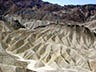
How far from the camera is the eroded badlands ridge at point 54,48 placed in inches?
2699

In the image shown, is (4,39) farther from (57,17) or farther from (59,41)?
(57,17)

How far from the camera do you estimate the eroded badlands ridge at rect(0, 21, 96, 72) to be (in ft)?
225

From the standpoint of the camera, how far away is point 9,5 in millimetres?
192625

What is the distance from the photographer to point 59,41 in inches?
3733

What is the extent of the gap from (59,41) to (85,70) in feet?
99.9

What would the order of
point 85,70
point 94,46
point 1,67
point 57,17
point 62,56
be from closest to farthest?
1. point 1,67
2. point 85,70
3. point 62,56
4. point 94,46
5. point 57,17

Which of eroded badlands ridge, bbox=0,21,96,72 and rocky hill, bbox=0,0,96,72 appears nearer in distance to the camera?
rocky hill, bbox=0,0,96,72

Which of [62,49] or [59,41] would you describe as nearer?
[62,49]

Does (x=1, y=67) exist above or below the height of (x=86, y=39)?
above

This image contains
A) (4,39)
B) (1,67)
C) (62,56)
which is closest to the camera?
(1,67)

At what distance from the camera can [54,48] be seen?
82000 mm

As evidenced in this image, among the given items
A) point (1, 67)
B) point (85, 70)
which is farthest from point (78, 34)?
point (1, 67)

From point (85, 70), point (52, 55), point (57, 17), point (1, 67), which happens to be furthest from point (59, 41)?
point (57, 17)

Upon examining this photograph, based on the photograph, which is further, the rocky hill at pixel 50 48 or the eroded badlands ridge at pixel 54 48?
→ the eroded badlands ridge at pixel 54 48
